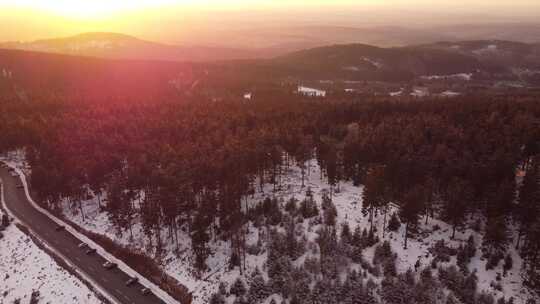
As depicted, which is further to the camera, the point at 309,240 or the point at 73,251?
the point at 73,251

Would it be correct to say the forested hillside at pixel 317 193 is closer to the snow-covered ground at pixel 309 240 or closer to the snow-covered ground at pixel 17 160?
the snow-covered ground at pixel 309 240

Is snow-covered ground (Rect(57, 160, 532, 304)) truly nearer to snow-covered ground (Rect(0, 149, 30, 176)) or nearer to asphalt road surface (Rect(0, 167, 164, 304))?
asphalt road surface (Rect(0, 167, 164, 304))

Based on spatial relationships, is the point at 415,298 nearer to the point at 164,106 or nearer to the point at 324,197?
the point at 324,197

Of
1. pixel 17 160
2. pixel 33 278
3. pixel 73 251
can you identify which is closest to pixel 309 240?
pixel 73 251

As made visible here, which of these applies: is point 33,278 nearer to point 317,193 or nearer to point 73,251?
point 73,251

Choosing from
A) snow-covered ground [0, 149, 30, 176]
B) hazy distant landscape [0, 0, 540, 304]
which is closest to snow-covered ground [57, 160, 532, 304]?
hazy distant landscape [0, 0, 540, 304]

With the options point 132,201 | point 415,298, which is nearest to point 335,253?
point 415,298
